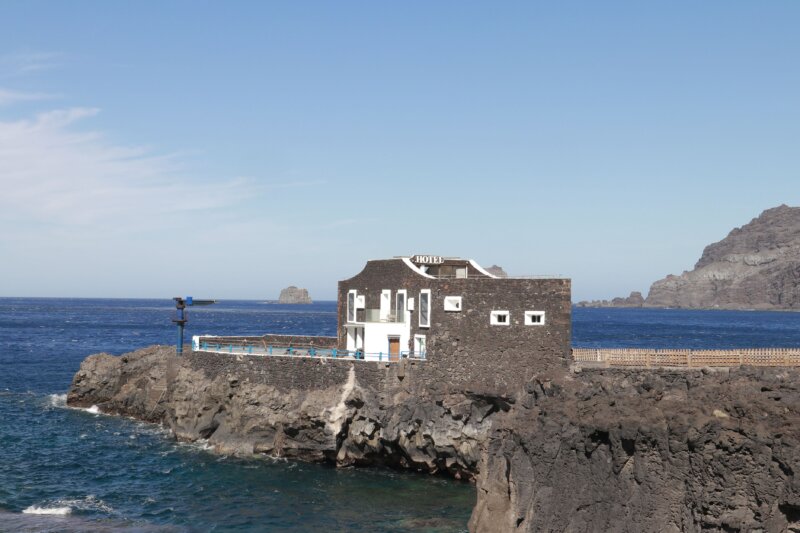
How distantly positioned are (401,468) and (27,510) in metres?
18.6

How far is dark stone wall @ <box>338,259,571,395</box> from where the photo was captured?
39.5m

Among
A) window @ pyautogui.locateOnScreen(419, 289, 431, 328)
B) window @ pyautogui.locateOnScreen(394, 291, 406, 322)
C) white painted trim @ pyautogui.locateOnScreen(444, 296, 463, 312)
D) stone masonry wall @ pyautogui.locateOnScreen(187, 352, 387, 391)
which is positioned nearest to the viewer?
white painted trim @ pyautogui.locateOnScreen(444, 296, 463, 312)

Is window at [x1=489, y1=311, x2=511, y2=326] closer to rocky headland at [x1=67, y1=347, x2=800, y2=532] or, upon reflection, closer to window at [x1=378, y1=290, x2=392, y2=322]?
rocky headland at [x1=67, y1=347, x2=800, y2=532]

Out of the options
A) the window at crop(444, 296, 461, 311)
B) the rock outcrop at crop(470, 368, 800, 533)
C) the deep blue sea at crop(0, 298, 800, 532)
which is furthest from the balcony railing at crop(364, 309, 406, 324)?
the rock outcrop at crop(470, 368, 800, 533)

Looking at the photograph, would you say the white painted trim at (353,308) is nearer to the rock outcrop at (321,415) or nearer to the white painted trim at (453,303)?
the rock outcrop at (321,415)

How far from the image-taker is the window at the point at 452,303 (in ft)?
138

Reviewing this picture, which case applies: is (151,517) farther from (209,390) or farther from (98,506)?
(209,390)

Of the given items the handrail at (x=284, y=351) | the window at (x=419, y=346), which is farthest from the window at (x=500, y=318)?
the window at (x=419, y=346)

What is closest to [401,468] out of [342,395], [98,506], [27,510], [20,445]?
[342,395]

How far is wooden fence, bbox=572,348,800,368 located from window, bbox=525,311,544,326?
3.77 m

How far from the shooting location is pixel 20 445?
48.6 metres

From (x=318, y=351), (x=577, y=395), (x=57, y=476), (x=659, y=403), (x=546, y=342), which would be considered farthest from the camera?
(x=318, y=351)

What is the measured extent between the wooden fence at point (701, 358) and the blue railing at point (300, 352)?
11348 millimetres

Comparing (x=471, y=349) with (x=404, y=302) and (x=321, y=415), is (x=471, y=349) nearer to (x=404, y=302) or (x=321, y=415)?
(x=404, y=302)
